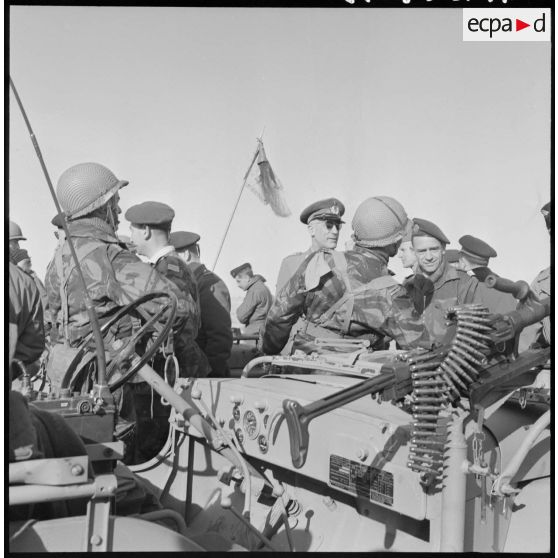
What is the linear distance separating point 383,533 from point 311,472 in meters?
0.40

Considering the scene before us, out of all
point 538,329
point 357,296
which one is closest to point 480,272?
point 538,329

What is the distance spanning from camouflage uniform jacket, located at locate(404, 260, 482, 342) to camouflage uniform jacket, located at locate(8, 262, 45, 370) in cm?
347

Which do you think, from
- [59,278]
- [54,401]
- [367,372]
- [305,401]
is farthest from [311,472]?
[59,278]

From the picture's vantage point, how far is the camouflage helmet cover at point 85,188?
173 inches

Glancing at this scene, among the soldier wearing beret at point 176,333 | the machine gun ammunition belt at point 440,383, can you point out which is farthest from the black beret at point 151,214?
the machine gun ammunition belt at point 440,383

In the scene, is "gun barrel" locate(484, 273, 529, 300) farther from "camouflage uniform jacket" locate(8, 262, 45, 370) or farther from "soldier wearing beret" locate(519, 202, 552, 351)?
"camouflage uniform jacket" locate(8, 262, 45, 370)

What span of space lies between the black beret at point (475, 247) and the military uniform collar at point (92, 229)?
3.23 meters

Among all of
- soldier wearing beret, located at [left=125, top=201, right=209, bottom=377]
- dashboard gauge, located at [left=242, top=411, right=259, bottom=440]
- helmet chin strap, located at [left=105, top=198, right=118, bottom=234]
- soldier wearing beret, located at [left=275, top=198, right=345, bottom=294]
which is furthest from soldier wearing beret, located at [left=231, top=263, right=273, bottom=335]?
dashboard gauge, located at [left=242, top=411, right=259, bottom=440]

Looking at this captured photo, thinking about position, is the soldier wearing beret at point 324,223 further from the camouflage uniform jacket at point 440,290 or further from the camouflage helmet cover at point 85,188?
the camouflage helmet cover at point 85,188

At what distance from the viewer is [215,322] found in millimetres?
6000

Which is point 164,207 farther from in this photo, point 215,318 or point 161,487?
point 161,487

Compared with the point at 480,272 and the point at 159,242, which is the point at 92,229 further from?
the point at 480,272

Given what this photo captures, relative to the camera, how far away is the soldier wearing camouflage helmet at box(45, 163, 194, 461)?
420 centimetres

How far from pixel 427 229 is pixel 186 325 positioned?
229 centimetres
